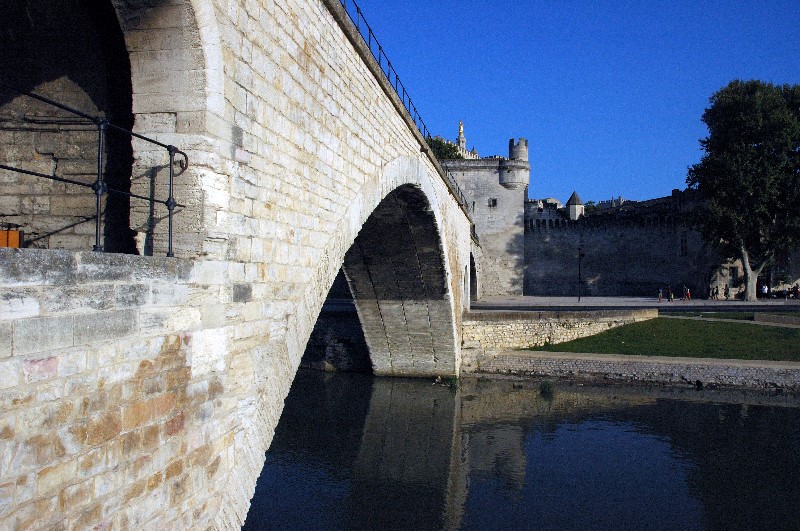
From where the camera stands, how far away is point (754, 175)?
3228 centimetres

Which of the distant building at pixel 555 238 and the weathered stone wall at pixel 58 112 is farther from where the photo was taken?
the distant building at pixel 555 238

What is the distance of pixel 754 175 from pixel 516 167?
15197 millimetres

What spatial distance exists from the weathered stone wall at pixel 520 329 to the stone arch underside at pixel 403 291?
3.83 feet

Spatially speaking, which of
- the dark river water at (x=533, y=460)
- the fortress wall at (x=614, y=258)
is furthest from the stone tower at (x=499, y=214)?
the dark river water at (x=533, y=460)

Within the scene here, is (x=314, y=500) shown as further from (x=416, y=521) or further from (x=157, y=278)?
(x=157, y=278)

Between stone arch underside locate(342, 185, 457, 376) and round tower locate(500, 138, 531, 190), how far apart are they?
25471mm

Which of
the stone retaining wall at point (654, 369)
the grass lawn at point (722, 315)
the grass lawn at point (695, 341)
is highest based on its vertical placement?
the grass lawn at point (722, 315)

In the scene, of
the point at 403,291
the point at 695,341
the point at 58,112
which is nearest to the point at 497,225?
the point at 695,341

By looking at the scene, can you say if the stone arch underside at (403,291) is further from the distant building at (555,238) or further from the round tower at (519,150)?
the round tower at (519,150)

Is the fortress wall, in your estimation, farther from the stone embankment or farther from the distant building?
the stone embankment

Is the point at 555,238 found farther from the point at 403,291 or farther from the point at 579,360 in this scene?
the point at 403,291

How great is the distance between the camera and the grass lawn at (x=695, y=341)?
66.9 ft

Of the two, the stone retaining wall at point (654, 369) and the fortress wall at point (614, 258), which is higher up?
the fortress wall at point (614, 258)

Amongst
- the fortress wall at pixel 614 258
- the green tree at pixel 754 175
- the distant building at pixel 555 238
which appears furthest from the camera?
the distant building at pixel 555 238
